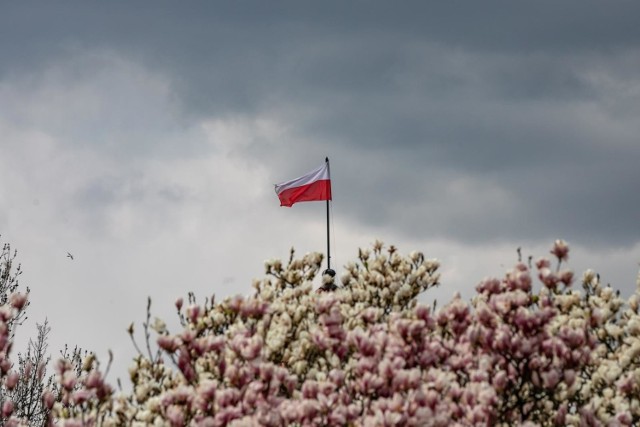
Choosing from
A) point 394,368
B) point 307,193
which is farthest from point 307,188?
point 394,368

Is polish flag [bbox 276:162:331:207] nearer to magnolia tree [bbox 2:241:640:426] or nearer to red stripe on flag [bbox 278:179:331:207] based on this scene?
red stripe on flag [bbox 278:179:331:207]

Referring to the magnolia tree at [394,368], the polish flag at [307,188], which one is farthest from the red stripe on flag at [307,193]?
the magnolia tree at [394,368]

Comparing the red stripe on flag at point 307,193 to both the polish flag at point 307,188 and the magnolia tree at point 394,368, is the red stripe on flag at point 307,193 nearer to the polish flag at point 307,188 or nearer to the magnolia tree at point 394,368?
the polish flag at point 307,188

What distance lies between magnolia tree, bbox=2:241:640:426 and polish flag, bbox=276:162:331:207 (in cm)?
1134

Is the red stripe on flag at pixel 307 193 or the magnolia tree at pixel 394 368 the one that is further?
the red stripe on flag at pixel 307 193

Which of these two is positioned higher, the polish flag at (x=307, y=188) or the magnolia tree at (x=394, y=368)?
the polish flag at (x=307, y=188)

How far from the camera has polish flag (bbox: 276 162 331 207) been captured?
20297mm

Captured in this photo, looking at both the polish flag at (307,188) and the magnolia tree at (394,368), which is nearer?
the magnolia tree at (394,368)

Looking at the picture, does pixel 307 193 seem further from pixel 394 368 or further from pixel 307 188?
pixel 394 368

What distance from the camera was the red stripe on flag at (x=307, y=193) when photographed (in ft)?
66.6

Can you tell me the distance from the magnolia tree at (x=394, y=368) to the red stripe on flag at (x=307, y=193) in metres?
11.3

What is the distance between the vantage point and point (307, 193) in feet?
66.7

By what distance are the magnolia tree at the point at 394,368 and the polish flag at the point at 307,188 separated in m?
11.3

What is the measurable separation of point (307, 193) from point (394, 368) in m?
14.3
